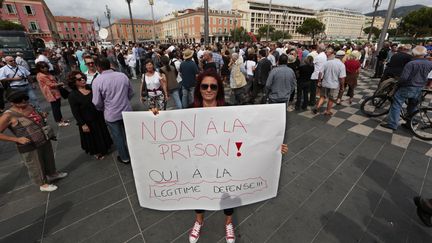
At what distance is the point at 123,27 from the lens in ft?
289

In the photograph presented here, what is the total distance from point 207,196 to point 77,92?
2.87 meters

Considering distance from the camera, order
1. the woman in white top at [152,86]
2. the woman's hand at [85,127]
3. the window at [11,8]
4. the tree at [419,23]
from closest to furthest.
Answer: the woman's hand at [85,127] < the woman in white top at [152,86] < the tree at [419,23] < the window at [11,8]

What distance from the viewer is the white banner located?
1363 mm

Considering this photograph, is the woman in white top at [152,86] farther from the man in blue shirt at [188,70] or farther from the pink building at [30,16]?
the pink building at [30,16]

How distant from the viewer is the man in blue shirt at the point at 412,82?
3.78 metres

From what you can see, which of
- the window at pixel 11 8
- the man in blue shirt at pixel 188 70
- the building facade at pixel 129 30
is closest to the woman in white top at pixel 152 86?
the man in blue shirt at pixel 188 70

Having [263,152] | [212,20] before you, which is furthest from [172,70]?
[212,20]

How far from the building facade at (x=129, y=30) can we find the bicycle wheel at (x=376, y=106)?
96.4 m

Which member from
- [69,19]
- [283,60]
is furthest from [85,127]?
[69,19]

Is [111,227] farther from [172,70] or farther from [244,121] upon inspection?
[172,70]

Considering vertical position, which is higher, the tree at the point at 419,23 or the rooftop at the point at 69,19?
the rooftop at the point at 69,19

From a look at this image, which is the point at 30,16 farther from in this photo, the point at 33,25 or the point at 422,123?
the point at 422,123

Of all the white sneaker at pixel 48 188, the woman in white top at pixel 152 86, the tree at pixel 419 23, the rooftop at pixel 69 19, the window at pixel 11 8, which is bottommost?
the white sneaker at pixel 48 188

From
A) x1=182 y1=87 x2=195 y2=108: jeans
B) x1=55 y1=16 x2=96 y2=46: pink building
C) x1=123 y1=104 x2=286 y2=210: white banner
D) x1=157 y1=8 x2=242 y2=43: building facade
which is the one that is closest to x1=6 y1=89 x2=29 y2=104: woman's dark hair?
x1=123 y1=104 x2=286 y2=210: white banner
